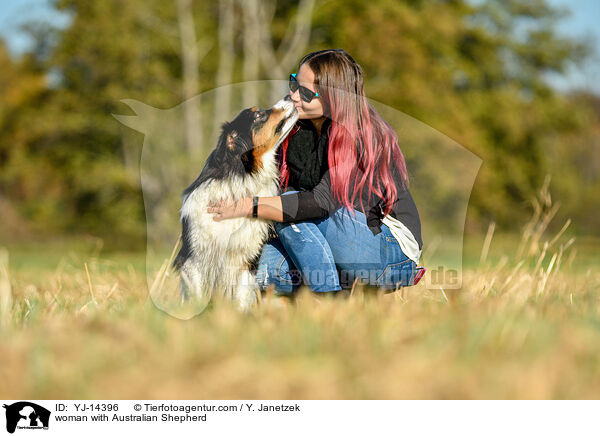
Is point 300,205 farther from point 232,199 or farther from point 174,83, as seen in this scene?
point 174,83

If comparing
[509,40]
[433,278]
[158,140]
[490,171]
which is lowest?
[433,278]

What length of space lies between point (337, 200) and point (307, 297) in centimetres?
63

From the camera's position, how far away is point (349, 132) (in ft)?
8.73

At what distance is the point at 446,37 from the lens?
1820 cm

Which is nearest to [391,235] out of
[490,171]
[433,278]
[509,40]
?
[433,278]

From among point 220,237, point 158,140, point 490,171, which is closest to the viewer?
point 220,237

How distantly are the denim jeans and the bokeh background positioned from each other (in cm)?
17

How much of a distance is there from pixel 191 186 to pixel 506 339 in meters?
1.81

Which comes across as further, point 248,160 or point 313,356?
point 248,160
